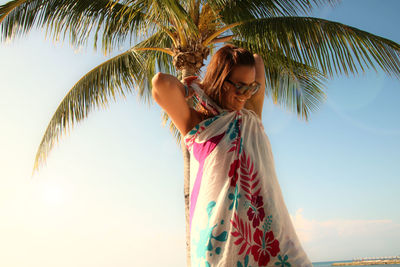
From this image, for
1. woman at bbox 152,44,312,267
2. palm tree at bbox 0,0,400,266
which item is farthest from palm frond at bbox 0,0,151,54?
woman at bbox 152,44,312,267

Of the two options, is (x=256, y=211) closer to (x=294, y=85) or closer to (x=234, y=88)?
(x=234, y=88)

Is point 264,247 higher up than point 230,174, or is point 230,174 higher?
point 230,174

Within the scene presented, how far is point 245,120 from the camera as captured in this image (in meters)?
1.35

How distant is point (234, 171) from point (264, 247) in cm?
27

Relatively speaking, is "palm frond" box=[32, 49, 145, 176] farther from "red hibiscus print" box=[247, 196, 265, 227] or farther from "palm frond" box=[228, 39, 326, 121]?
"red hibiscus print" box=[247, 196, 265, 227]

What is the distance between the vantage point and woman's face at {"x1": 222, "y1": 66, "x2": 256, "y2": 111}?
4.40 feet

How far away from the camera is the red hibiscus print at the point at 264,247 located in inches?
43.3

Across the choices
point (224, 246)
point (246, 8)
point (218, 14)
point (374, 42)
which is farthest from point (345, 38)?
point (224, 246)

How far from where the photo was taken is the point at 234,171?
47.3 inches

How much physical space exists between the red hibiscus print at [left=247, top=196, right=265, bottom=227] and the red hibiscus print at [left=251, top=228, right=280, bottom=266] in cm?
3

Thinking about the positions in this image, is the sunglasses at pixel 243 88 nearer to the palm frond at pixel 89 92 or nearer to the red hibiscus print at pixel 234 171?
the red hibiscus print at pixel 234 171

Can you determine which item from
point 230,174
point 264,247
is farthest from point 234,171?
point 264,247

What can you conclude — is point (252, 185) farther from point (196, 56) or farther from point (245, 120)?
point (196, 56)

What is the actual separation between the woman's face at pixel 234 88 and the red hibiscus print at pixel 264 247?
51 cm
